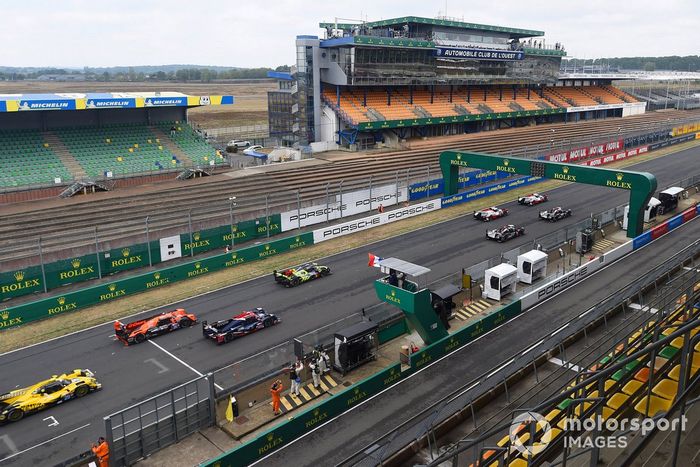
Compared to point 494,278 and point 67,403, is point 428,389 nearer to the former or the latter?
point 494,278

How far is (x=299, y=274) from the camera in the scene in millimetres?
33344

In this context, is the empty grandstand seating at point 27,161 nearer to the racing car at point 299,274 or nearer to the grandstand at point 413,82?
the racing car at point 299,274

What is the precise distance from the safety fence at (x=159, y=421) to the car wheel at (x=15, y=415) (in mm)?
5274

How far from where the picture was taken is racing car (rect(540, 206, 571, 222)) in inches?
1793

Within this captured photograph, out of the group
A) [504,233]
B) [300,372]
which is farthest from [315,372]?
[504,233]

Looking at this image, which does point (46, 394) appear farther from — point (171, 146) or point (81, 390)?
point (171, 146)

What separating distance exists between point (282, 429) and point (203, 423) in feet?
9.77

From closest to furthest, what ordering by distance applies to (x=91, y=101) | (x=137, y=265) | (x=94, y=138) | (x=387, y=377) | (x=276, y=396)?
(x=276, y=396) < (x=387, y=377) < (x=137, y=265) < (x=91, y=101) < (x=94, y=138)

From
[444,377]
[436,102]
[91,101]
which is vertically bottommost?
[444,377]

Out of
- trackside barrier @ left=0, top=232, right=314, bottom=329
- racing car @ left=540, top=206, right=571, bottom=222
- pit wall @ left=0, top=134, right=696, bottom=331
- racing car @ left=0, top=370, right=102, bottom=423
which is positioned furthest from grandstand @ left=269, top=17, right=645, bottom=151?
racing car @ left=0, top=370, right=102, bottom=423

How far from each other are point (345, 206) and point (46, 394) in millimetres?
29373

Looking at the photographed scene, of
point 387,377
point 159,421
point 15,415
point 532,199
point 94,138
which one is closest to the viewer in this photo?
point 159,421

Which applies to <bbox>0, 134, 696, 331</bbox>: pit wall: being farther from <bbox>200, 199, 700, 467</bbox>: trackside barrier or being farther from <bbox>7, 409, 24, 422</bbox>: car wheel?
<bbox>200, 199, 700, 467</bbox>: trackside barrier

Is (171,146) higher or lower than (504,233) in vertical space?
higher
